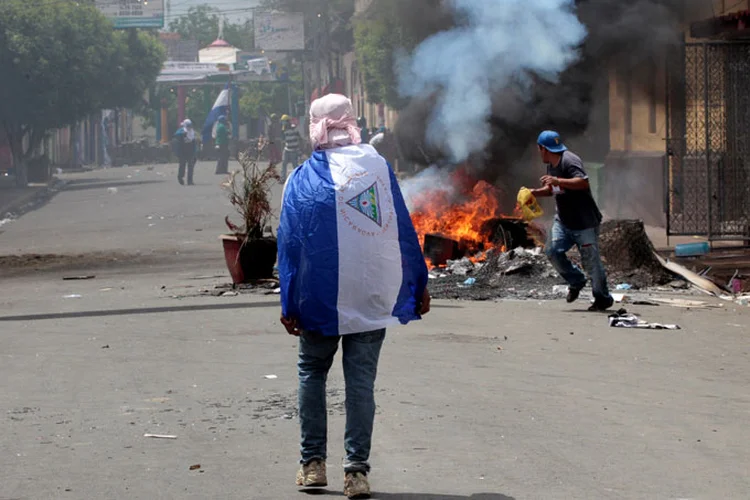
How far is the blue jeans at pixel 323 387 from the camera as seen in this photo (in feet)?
18.4

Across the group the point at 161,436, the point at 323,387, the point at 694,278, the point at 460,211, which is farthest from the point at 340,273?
the point at 460,211

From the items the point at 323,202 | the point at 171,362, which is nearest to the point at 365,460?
the point at 323,202

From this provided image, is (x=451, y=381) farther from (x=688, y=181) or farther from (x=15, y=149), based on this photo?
(x=15, y=149)

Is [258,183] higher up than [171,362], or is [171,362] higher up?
[258,183]

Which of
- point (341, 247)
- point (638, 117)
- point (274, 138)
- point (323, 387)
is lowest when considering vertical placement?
point (323, 387)

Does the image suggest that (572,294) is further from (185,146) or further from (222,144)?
(222,144)

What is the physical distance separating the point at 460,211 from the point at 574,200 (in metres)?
5.11

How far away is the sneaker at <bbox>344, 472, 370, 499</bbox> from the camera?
5.43 m

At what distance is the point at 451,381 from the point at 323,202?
2860 millimetres

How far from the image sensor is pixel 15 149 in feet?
157

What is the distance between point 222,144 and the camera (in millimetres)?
50594

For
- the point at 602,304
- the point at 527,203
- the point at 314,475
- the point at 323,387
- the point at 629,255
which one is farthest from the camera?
the point at 629,255

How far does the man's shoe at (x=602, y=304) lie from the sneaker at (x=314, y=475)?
6.53 metres

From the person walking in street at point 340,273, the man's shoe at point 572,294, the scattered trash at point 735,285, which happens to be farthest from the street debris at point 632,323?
the person walking in street at point 340,273
